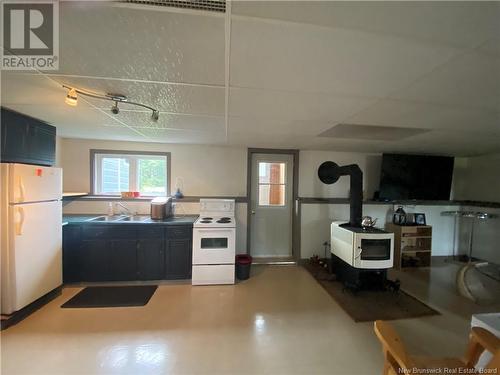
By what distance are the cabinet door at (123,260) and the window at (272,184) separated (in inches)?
93.2

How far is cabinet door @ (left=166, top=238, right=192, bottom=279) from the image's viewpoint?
3125 mm

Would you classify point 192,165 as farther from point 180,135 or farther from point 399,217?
point 399,217

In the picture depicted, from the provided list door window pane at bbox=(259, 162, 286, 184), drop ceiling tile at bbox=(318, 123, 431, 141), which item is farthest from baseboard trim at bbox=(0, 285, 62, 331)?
drop ceiling tile at bbox=(318, 123, 431, 141)

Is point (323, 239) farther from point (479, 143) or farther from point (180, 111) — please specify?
point (180, 111)

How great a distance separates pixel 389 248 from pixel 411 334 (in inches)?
39.9

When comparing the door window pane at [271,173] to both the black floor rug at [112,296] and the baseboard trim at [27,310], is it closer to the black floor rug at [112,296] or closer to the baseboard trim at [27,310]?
the black floor rug at [112,296]

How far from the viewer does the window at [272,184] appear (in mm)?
4230

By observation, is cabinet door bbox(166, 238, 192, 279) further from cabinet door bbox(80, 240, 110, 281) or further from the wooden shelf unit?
the wooden shelf unit

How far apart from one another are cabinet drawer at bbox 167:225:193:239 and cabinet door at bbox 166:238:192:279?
0.06 meters

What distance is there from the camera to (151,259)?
3.08 meters

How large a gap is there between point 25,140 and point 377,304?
469 centimetres

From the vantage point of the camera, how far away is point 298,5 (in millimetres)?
826

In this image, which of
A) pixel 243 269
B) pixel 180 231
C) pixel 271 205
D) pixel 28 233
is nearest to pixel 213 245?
pixel 180 231

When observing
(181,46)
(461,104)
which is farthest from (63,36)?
(461,104)
